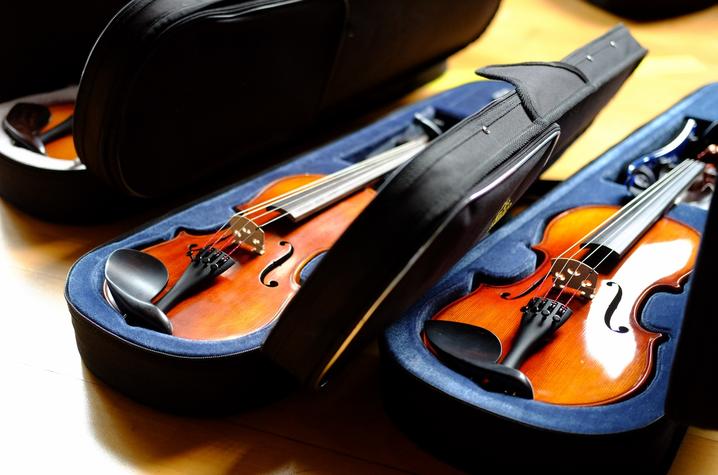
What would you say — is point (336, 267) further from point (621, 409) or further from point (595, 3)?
point (595, 3)

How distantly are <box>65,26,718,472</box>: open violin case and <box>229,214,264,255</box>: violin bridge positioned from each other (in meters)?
0.08

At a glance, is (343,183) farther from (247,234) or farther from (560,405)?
(560,405)

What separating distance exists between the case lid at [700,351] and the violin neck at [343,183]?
59cm

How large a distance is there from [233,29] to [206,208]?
0.31 meters

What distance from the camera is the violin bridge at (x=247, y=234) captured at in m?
1.28

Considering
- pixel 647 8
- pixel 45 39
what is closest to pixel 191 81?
pixel 45 39

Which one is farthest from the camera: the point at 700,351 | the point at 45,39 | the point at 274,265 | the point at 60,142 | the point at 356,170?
the point at 45,39

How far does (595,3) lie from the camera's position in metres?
2.86

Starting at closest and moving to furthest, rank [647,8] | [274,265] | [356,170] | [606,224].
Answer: [274,265], [606,224], [356,170], [647,8]

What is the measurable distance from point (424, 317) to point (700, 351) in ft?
1.30

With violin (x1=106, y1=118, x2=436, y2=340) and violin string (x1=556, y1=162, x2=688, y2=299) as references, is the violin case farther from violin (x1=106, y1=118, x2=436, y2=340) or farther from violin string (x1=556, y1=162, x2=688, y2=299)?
violin string (x1=556, y1=162, x2=688, y2=299)

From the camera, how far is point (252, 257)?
1.29 m

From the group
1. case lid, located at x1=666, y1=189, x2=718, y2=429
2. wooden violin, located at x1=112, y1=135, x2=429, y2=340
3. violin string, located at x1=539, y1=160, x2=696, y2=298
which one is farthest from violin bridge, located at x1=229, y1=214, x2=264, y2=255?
case lid, located at x1=666, y1=189, x2=718, y2=429

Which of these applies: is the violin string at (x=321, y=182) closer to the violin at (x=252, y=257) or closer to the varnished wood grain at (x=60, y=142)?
the violin at (x=252, y=257)
